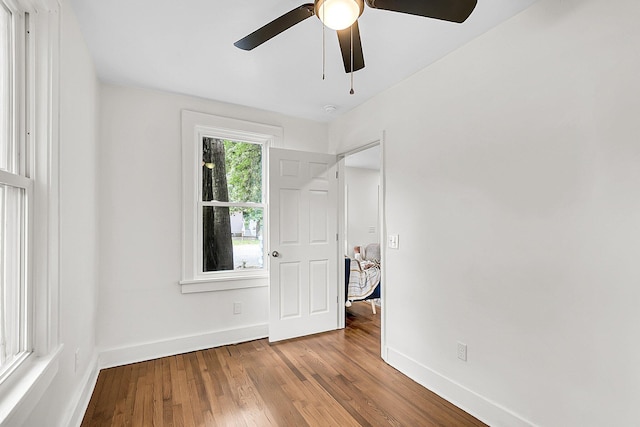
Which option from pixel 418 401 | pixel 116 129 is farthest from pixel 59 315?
pixel 418 401

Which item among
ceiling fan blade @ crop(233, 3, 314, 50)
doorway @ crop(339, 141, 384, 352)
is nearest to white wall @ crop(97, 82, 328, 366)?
ceiling fan blade @ crop(233, 3, 314, 50)

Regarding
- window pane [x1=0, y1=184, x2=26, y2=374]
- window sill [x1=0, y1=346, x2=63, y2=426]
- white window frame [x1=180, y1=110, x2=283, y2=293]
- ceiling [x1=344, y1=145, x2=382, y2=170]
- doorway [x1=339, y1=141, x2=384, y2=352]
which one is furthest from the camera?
doorway [x1=339, y1=141, x2=384, y2=352]

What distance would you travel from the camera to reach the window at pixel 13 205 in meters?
1.24

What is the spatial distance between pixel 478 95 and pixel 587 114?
0.66 m

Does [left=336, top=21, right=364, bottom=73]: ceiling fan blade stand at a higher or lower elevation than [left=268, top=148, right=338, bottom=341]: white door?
higher

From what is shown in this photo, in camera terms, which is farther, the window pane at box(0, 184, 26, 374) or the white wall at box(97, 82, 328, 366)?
the white wall at box(97, 82, 328, 366)

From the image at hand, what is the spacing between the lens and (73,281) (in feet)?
6.11

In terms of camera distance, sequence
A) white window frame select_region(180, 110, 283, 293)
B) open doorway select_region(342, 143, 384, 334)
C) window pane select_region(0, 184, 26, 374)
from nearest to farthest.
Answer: window pane select_region(0, 184, 26, 374)
white window frame select_region(180, 110, 283, 293)
open doorway select_region(342, 143, 384, 334)

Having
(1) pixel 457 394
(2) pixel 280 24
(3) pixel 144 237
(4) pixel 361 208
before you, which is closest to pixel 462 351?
(1) pixel 457 394

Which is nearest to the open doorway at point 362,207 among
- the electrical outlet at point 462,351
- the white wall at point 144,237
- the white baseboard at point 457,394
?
the white baseboard at point 457,394

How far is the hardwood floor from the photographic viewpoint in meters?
2.02

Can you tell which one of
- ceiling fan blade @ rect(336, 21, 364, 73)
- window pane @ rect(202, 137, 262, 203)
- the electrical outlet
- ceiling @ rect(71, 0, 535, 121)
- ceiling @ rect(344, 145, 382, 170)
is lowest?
the electrical outlet

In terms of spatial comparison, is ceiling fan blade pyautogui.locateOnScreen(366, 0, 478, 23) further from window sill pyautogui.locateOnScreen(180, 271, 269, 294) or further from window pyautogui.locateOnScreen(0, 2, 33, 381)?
window sill pyautogui.locateOnScreen(180, 271, 269, 294)

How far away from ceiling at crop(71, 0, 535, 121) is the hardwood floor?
2.46 meters
